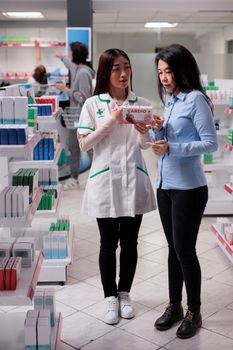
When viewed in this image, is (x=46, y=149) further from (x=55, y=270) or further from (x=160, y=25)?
(x=160, y=25)

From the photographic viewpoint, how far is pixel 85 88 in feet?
23.0

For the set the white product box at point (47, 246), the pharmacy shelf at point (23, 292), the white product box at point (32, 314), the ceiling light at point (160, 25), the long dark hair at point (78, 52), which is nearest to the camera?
the pharmacy shelf at point (23, 292)

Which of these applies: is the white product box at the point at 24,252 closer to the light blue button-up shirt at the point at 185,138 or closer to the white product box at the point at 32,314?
the white product box at the point at 32,314

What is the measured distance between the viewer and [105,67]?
3031 millimetres

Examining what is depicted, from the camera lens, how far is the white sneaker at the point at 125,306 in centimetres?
333

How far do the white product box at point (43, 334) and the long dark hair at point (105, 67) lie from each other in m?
1.42

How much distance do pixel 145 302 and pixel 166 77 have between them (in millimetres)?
1659

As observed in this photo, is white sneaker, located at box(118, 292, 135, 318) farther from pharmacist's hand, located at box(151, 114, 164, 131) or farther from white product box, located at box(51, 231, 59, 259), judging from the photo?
pharmacist's hand, located at box(151, 114, 164, 131)

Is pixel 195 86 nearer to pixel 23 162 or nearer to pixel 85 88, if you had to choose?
pixel 23 162

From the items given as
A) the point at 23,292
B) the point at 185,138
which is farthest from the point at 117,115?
the point at 23,292

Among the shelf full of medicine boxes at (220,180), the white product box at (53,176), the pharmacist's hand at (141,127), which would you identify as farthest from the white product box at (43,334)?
the shelf full of medicine boxes at (220,180)

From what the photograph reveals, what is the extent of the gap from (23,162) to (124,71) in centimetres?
144

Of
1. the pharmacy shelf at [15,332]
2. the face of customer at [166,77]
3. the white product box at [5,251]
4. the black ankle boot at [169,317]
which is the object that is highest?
the face of customer at [166,77]

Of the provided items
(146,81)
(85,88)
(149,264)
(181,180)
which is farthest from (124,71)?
(146,81)
